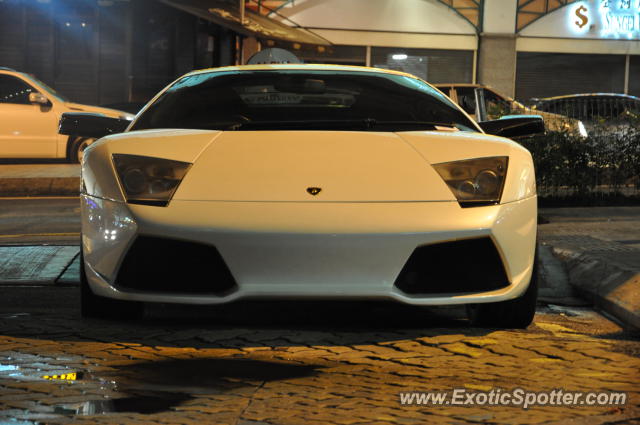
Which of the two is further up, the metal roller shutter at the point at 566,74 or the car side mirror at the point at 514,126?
the metal roller shutter at the point at 566,74

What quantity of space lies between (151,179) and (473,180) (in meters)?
1.27

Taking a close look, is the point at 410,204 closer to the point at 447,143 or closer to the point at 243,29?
the point at 447,143

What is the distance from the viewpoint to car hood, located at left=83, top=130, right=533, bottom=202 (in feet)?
15.1

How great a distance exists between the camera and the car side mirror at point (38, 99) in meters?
18.0

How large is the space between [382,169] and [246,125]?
748 mm

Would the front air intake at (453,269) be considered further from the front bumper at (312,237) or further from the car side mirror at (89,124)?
the car side mirror at (89,124)

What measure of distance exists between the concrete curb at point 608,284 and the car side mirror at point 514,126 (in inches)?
37.2

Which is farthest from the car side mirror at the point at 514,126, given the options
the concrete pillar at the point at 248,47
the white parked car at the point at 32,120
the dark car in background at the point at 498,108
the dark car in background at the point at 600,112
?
the concrete pillar at the point at 248,47

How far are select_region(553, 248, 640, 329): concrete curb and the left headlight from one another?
233 centimetres

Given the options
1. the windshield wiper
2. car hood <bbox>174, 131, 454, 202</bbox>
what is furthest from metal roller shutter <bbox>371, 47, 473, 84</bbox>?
car hood <bbox>174, 131, 454, 202</bbox>

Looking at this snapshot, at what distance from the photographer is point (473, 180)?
186 inches

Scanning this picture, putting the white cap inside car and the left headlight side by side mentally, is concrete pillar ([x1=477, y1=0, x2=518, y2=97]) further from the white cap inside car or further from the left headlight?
the left headlight

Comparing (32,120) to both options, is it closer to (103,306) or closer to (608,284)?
(608,284)

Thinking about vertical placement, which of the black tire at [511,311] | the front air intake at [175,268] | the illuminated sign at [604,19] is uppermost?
the illuminated sign at [604,19]
